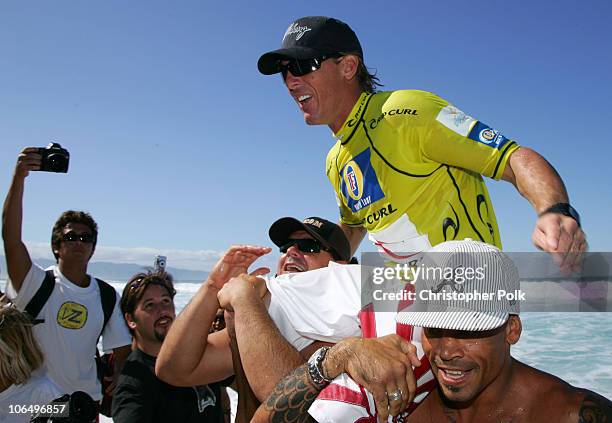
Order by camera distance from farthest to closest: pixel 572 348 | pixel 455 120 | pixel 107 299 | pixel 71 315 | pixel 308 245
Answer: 1. pixel 572 348
2. pixel 107 299
3. pixel 71 315
4. pixel 308 245
5. pixel 455 120

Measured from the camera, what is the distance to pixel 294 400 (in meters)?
2.11

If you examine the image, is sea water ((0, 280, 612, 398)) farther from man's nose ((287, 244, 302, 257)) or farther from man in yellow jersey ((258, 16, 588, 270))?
man in yellow jersey ((258, 16, 588, 270))

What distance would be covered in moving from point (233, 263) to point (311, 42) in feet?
4.29

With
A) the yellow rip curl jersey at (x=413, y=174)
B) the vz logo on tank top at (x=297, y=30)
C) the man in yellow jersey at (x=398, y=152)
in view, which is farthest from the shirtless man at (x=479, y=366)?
the vz logo on tank top at (x=297, y=30)

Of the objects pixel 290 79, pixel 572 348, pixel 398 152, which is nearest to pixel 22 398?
pixel 290 79

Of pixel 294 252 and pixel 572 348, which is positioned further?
pixel 572 348

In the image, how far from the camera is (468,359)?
81.0 inches

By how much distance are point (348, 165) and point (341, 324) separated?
83 centimetres

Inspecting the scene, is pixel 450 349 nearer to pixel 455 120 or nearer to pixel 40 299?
pixel 455 120

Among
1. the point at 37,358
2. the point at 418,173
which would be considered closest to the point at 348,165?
the point at 418,173

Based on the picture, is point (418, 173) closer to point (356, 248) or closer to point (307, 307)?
point (307, 307)

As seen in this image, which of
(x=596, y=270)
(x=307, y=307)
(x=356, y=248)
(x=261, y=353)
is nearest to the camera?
(x=596, y=270)

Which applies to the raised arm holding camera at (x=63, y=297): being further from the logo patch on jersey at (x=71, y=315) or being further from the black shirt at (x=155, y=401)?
the black shirt at (x=155, y=401)

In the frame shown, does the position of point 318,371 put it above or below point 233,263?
below
